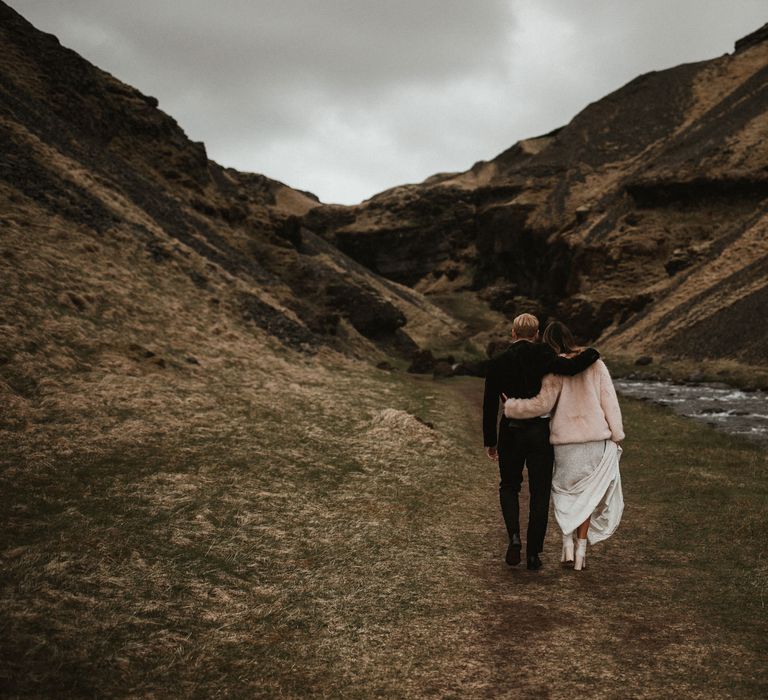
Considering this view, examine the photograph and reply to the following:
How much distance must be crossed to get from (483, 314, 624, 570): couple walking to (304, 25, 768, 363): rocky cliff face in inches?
1114

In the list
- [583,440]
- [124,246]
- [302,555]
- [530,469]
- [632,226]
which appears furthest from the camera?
[632,226]

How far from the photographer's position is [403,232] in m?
121

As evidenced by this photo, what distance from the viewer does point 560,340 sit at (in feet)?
24.1

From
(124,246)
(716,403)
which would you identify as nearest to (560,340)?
(716,403)

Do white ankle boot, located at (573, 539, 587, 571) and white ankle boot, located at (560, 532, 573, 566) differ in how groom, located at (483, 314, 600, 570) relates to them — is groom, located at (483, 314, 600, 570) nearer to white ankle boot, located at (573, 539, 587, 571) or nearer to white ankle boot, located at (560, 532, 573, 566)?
white ankle boot, located at (560, 532, 573, 566)

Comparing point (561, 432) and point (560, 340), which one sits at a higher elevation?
point (560, 340)

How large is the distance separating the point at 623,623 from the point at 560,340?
3396mm

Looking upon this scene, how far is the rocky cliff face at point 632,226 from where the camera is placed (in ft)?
152

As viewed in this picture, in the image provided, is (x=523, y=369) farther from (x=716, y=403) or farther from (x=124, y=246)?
(x=124, y=246)

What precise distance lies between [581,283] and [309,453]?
6048 centimetres

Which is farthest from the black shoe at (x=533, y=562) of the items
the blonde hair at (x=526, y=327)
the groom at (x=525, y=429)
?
the blonde hair at (x=526, y=327)

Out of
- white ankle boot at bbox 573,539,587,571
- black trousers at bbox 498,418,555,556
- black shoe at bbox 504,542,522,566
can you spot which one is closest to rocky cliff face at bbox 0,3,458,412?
black trousers at bbox 498,418,555,556

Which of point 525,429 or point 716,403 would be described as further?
point 716,403

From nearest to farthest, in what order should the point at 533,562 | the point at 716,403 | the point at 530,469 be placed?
the point at 530,469, the point at 533,562, the point at 716,403
